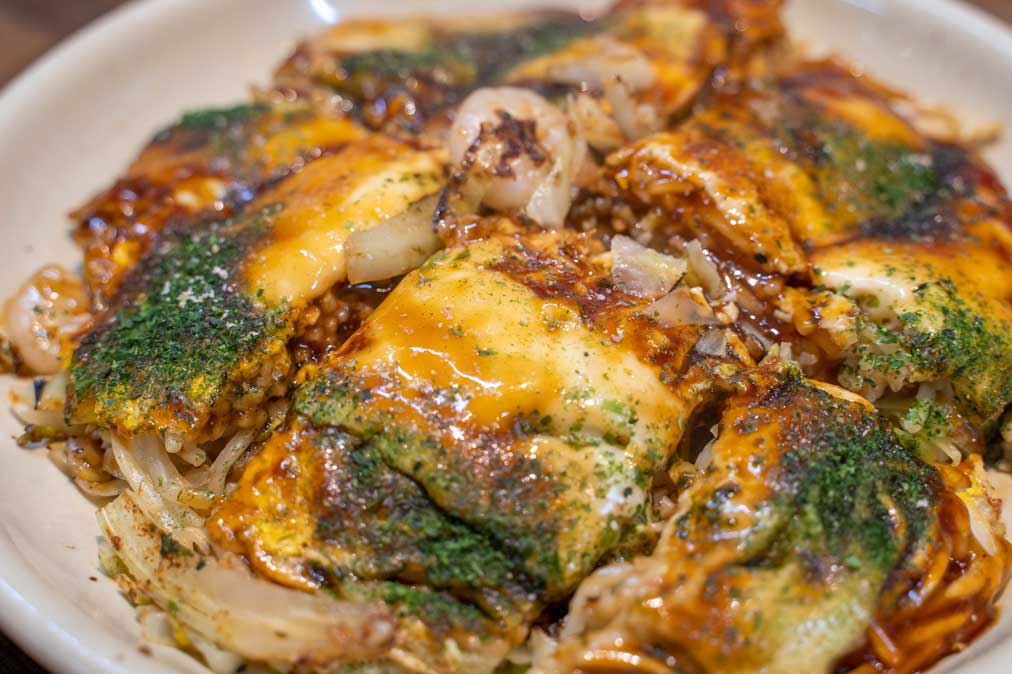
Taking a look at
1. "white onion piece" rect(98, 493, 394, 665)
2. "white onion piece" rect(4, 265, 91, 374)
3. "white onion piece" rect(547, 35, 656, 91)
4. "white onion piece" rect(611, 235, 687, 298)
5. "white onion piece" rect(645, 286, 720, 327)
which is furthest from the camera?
"white onion piece" rect(547, 35, 656, 91)

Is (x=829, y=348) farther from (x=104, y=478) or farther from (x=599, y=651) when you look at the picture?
(x=104, y=478)

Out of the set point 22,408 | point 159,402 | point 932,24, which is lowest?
point 932,24

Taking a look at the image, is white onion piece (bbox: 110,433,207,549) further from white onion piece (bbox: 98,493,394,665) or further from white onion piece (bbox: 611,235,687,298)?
white onion piece (bbox: 611,235,687,298)

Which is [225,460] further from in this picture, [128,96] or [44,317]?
[128,96]

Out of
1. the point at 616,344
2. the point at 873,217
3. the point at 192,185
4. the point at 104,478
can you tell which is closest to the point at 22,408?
the point at 104,478

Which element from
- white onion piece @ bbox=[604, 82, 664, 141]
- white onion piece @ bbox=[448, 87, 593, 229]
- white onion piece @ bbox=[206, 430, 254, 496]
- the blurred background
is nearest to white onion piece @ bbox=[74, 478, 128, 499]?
white onion piece @ bbox=[206, 430, 254, 496]

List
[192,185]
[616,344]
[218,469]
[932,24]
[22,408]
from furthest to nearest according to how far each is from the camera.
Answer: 1. [932,24]
2. [192,185]
3. [22,408]
4. [218,469]
5. [616,344]

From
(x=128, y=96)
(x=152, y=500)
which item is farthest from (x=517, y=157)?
(x=128, y=96)
